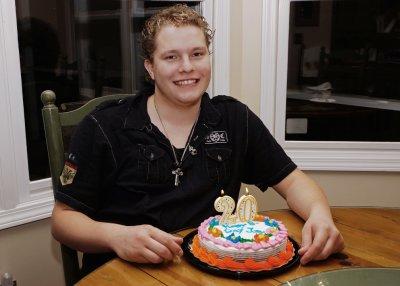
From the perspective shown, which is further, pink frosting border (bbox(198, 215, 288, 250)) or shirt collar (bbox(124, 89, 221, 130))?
shirt collar (bbox(124, 89, 221, 130))

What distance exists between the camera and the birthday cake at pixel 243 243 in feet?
3.34

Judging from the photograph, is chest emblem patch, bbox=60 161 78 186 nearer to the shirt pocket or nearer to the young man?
the young man

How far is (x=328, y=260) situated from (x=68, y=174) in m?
0.76

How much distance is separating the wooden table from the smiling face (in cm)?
44

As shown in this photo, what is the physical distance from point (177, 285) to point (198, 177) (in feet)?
1.64

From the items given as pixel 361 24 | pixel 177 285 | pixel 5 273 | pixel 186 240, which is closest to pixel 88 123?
pixel 186 240

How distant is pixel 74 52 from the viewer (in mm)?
2092

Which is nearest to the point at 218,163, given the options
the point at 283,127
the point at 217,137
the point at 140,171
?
the point at 217,137

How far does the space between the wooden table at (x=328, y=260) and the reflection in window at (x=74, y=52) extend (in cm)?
93

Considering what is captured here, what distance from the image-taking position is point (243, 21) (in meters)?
2.39

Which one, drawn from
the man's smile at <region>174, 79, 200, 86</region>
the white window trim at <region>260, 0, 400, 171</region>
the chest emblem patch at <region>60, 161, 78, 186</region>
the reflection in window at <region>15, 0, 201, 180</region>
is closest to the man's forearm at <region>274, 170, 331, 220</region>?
the man's smile at <region>174, 79, 200, 86</region>

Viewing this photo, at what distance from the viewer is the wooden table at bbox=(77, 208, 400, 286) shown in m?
0.99

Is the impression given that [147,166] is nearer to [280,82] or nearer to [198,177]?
[198,177]

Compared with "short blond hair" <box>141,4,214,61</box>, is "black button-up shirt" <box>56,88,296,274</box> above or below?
below
